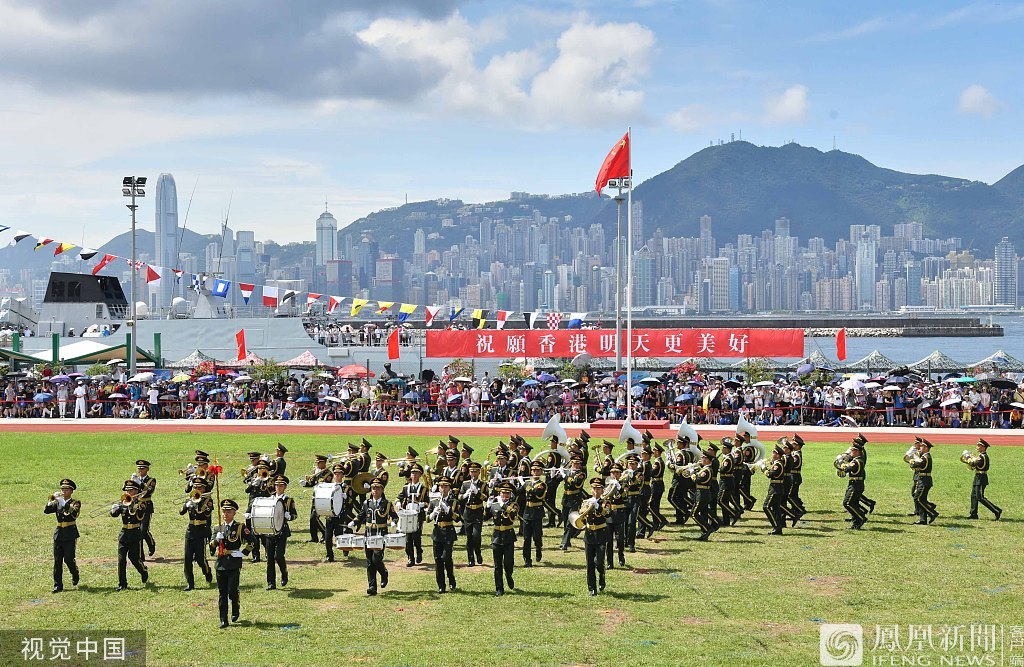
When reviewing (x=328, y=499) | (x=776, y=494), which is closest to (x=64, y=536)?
(x=328, y=499)

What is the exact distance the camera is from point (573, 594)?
1419cm

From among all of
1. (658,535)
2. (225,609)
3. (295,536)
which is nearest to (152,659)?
(225,609)

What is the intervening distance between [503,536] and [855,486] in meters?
7.97

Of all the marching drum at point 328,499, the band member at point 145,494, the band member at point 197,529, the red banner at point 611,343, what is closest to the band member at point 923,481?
the marching drum at point 328,499

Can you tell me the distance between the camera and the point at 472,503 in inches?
616

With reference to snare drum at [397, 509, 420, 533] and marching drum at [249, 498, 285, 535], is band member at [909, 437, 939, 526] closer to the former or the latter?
snare drum at [397, 509, 420, 533]

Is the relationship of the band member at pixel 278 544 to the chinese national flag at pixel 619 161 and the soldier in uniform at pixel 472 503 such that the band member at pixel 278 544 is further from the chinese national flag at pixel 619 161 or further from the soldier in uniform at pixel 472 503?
the chinese national flag at pixel 619 161

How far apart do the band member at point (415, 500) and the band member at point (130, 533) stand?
400 cm

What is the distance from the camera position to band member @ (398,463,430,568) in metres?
15.7

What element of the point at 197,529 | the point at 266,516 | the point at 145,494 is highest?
the point at 145,494

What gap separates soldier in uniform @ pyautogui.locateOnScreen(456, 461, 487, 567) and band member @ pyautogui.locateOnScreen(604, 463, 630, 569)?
6.76ft

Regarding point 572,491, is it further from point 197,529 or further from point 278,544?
point 197,529

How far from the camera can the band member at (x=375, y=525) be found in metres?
14.3

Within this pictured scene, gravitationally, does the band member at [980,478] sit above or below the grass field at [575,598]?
above
